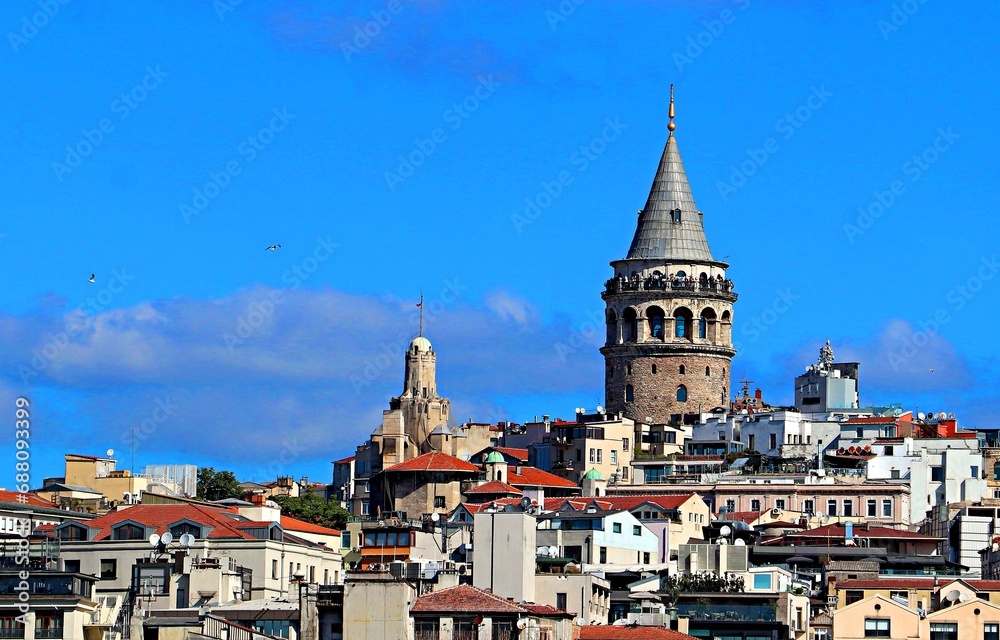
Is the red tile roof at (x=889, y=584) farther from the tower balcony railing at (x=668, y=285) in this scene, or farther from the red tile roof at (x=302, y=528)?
the tower balcony railing at (x=668, y=285)

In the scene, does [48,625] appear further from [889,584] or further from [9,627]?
[889,584]

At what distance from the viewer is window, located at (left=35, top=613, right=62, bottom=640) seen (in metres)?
71.6

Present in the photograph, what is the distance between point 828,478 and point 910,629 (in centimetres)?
5538

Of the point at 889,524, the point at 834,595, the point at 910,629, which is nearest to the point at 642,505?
the point at 889,524

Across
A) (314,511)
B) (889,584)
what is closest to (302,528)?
(889,584)

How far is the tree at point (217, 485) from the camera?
142 metres

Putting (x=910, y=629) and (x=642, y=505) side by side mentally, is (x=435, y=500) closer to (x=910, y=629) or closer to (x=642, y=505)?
(x=642, y=505)

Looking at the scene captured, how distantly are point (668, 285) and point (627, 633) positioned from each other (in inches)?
3339

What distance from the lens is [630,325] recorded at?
162m

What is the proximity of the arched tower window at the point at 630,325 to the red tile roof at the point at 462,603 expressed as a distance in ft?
287

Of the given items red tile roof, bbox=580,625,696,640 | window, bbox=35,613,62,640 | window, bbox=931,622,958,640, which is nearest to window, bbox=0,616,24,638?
window, bbox=35,613,62,640

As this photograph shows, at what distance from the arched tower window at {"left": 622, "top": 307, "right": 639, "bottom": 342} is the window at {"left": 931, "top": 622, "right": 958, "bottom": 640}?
3072 inches

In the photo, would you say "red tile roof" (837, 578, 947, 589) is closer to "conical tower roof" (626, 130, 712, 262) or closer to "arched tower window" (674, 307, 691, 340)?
"arched tower window" (674, 307, 691, 340)

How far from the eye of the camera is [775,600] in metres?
86.6
